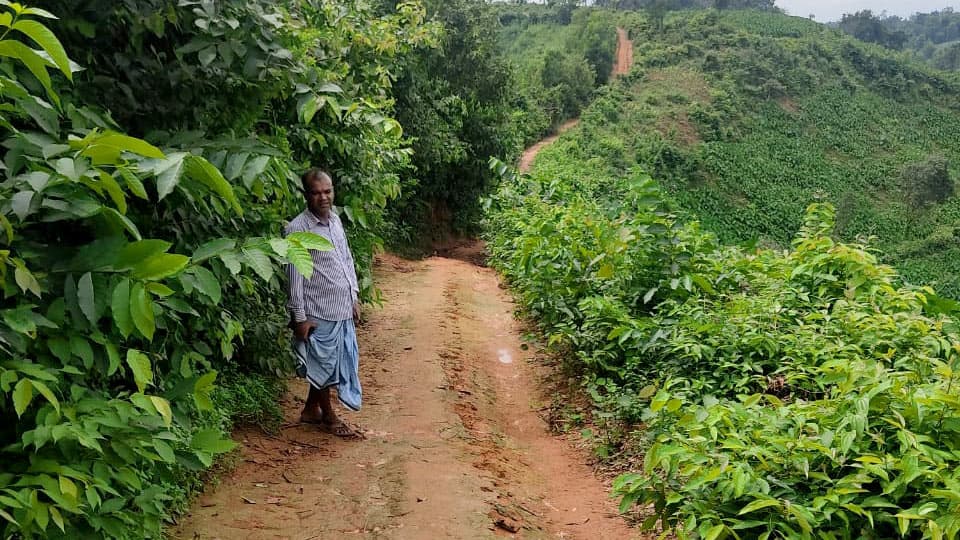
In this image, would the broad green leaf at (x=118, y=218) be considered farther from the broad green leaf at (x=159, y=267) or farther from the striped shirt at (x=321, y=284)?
the striped shirt at (x=321, y=284)

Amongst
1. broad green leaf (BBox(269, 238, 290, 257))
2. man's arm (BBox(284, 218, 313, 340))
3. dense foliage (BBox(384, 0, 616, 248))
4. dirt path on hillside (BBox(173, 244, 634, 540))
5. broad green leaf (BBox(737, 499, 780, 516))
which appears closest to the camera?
broad green leaf (BBox(269, 238, 290, 257))

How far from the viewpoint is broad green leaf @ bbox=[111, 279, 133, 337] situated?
1.87m

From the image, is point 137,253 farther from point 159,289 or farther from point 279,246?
point 279,246

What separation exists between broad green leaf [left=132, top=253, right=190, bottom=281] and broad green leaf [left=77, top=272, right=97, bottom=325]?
0.44 feet

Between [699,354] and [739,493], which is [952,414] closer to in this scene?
[739,493]

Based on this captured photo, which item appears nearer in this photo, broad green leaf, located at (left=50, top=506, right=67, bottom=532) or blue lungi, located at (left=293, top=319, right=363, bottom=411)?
broad green leaf, located at (left=50, top=506, right=67, bottom=532)

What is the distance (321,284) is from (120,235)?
248cm

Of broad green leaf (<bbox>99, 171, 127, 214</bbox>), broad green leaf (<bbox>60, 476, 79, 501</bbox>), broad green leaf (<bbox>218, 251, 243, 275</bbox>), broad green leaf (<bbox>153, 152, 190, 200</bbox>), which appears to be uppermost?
broad green leaf (<bbox>153, 152, 190, 200</bbox>)

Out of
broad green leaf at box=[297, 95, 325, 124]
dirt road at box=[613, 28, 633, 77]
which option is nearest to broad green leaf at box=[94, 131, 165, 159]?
broad green leaf at box=[297, 95, 325, 124]

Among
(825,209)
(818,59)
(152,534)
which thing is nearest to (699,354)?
(825,209)

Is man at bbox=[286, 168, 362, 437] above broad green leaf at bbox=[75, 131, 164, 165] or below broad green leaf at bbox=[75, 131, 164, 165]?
below

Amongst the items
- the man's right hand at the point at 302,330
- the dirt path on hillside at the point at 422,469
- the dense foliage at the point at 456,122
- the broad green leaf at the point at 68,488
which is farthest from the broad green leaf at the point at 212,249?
the dense foliage at the point at 456,122

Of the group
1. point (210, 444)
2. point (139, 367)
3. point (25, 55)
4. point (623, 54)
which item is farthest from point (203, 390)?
point (623, 54)

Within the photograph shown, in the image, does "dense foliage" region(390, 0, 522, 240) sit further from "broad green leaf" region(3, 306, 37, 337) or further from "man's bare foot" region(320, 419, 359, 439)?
"broad green leaf" region(3, 306, 37, 337)
